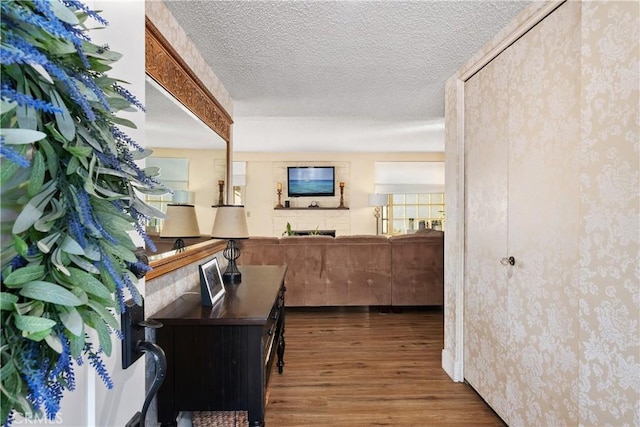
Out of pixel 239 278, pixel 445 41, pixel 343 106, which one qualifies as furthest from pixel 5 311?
pixel 343 106

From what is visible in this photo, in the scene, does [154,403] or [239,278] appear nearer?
[154,403]

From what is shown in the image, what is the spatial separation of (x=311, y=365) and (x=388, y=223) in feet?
16.1

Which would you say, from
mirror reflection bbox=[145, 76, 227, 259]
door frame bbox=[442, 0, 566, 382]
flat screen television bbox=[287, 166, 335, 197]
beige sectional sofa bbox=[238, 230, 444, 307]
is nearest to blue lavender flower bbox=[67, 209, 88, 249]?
mirror reflection bbox=[145, 76, 227, 259]

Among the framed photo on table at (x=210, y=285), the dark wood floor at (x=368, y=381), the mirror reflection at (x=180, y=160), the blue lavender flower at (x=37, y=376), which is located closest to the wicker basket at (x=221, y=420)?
the dark wood floor at (x=368, y=381)

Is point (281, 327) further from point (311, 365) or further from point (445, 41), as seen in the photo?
point (445, 41)

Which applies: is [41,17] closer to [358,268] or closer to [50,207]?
[50,207]

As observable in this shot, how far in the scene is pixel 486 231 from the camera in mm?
2193

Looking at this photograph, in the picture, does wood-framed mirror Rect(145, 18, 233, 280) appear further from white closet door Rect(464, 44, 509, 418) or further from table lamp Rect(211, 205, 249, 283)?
white closet door Rect(464, 44, 509, 418)

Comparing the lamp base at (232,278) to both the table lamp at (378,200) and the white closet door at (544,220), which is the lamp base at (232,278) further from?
the table lamp at (378,200)

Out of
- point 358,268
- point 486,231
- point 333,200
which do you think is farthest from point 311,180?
point 486,231

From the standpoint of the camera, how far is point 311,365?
2826 millimetres

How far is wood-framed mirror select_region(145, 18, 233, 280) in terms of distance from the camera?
156 cm

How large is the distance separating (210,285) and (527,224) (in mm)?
1676

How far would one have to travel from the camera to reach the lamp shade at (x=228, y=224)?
2.18 metres
